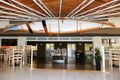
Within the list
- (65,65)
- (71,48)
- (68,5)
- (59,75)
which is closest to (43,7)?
(68,5)

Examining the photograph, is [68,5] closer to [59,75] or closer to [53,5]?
[53,5]

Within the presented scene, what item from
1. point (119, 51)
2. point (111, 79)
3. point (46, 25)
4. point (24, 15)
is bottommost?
point (111, 79)

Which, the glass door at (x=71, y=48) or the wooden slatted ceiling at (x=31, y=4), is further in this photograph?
the glass door at (x=71, y=48)

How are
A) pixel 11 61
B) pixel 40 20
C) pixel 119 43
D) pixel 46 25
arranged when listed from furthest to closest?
pixel 119 43 < pixel 11 61 < pixel 46 25 < pixel 40 20

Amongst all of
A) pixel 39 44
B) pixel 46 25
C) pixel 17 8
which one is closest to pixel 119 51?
pixel 46 25

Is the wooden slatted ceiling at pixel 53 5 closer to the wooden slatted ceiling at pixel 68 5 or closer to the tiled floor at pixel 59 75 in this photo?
the wooden slatted ceiling at pixel 68 5

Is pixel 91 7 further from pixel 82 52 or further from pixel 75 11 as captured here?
pixel 82 52

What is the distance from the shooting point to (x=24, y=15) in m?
4.31

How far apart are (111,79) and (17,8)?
393 centimetres

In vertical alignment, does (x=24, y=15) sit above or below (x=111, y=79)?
above

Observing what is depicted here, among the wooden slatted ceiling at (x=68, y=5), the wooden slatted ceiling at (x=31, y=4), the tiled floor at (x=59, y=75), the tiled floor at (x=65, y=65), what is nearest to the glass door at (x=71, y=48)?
the tiled floor at (x=65, y=65)

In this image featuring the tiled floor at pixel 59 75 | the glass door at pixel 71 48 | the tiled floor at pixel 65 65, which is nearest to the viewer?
the tiled floor at pixel 59 75

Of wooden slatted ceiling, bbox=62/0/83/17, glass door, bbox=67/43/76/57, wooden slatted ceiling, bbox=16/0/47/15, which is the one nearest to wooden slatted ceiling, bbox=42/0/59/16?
wooden slatted ceiling, bbox=62/0/83/17

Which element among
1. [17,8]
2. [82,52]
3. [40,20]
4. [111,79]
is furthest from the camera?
[82,52]
